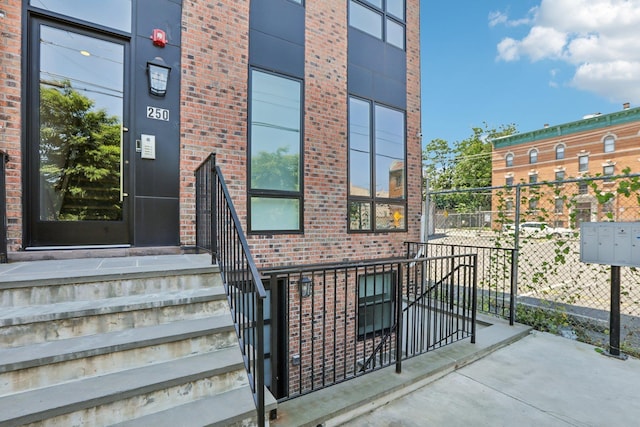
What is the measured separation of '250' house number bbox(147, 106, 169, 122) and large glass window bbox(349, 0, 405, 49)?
3630 millimetres

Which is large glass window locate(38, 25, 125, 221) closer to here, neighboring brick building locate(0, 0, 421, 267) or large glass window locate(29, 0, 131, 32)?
neighboring brick building locate(0, 0, 421, 267)

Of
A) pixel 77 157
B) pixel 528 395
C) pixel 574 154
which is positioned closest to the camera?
pixel 528 395

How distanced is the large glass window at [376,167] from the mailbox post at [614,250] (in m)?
2.83

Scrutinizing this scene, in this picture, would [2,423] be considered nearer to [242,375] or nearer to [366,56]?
[242,375]

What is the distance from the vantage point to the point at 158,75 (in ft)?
11.8

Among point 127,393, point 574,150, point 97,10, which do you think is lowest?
point 127,393

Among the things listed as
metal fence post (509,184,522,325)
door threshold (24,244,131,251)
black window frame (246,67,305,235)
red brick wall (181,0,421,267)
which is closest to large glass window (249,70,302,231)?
black window frame (246,67,305,235)

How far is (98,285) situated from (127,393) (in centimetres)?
94

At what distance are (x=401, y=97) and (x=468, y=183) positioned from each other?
28619 millimetres

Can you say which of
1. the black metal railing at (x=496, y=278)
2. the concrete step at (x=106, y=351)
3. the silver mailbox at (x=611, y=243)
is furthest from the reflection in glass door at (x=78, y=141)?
the silver mailbox at (x=611, y=243)

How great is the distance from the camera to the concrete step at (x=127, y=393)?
147cm

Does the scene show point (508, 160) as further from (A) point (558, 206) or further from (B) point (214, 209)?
(B) point (214, 209)

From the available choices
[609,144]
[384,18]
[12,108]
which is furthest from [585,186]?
[609,144]

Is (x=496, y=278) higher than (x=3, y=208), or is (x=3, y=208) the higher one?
(x=3, y=208)
